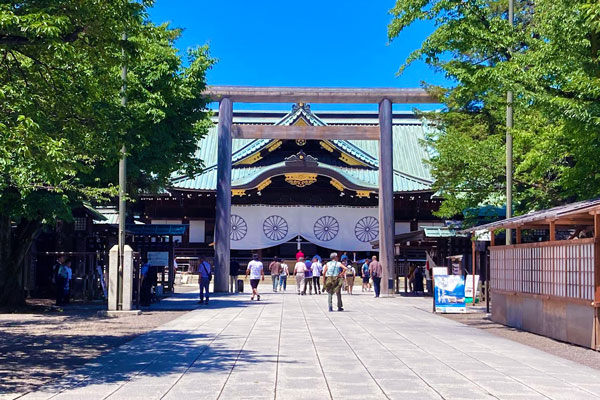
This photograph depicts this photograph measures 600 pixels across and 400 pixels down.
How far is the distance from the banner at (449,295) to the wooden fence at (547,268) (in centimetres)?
194

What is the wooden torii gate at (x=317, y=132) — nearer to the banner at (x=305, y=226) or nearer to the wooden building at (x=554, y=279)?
the wooden building at (x=554, y=279)

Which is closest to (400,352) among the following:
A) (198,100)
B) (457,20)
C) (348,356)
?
(348,356)

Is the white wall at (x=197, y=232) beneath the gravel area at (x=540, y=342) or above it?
above

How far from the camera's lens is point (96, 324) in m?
15.9

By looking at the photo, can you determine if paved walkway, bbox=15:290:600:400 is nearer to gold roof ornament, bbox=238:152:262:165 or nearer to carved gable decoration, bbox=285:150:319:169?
carved gable decoration, bbox=285:150:319:169

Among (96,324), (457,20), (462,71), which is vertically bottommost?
(96,324)

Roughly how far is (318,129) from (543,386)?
69.9 feet

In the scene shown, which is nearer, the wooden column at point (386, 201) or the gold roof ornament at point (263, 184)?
the wooden column at point (386, 201)

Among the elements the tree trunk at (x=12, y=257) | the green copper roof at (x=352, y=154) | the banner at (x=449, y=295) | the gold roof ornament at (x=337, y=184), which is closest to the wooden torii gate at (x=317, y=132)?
the green copper roof at (x=352, y=154)

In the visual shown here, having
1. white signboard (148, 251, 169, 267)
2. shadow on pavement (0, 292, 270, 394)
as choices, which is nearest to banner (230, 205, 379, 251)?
white signboard (148, 251, 169, 267)

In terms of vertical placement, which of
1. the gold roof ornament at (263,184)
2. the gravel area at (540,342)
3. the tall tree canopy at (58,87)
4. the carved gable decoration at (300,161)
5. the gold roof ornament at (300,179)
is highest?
the carved gable decoration at (300,161)

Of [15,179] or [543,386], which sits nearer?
[543,386]

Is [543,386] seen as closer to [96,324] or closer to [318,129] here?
[96,324]

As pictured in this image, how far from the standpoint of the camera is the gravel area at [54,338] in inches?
362
